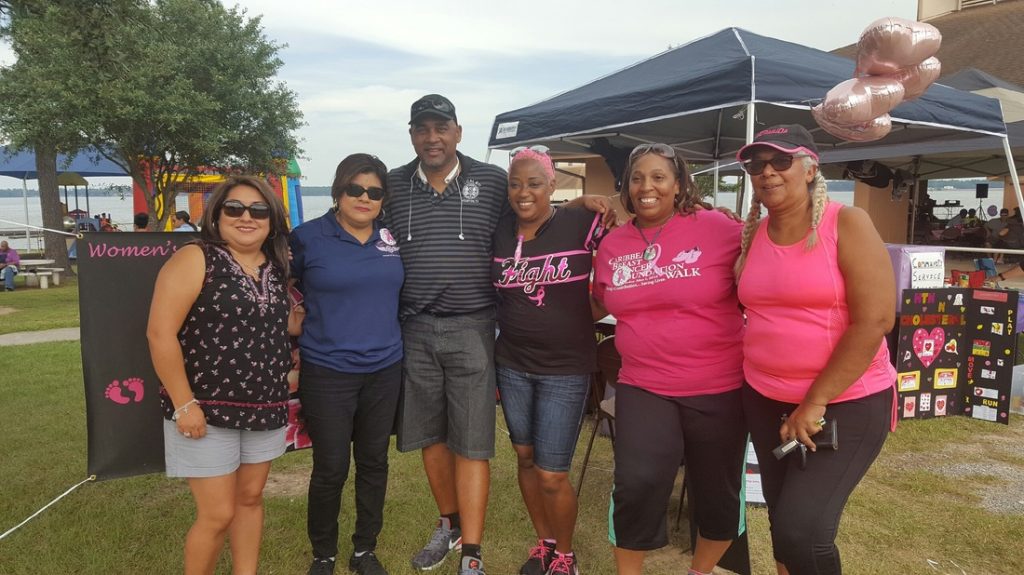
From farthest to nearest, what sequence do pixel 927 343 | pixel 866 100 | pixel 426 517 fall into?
pixel 927 343, pixel 426 517, pixel 866 100

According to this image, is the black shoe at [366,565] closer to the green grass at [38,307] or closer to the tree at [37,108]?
the green grass at [38,307]

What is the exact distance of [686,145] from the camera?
848 centimetres

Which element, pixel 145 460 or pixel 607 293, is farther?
pixel 145 460

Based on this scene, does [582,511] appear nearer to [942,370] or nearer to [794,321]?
[794,321]

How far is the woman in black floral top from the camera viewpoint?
2154 millimetres

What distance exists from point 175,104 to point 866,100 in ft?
45.3

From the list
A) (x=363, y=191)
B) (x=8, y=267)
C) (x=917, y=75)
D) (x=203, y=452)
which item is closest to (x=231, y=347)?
(x=203, y=452)

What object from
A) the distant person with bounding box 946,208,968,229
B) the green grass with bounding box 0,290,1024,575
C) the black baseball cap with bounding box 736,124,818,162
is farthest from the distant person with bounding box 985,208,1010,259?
the black baseball cap with bounding box 736,124,818,162

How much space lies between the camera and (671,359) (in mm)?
2307

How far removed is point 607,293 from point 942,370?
13.4ft

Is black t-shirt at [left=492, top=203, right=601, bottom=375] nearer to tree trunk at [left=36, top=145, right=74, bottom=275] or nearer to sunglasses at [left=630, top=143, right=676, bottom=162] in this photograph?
sunglasses at [left=630, top=143, right=676, bottom=162]

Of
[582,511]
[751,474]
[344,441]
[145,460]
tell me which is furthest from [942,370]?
[145,460]

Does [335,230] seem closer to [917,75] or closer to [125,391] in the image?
[125,391]

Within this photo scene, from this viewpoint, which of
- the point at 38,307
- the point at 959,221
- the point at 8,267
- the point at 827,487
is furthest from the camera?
the point at 959,221
